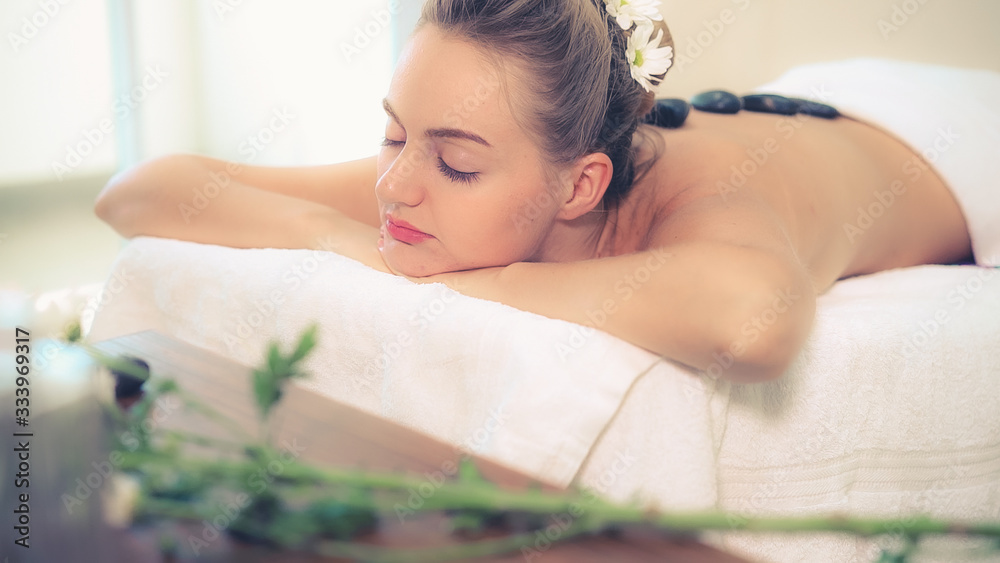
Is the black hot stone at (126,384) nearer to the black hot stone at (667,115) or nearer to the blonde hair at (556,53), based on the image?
the blonde hair at (556,53)

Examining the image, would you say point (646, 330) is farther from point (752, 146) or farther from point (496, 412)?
point (752, 146)

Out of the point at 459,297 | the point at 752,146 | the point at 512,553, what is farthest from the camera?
the point at 752,146

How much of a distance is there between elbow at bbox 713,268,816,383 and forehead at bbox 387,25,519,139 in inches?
13.9

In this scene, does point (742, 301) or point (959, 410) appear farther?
point (959, 410)

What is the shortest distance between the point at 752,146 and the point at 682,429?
0.61 meters

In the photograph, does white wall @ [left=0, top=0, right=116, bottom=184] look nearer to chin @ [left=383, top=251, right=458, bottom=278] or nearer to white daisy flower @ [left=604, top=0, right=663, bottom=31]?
chin @ [left=383, top=251, right=458, bottom=278]

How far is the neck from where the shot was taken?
1.07m

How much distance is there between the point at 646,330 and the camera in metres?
0.73

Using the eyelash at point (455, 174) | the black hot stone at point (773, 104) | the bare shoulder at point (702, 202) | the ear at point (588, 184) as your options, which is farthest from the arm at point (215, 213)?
the black hot stone at point (773, 104)

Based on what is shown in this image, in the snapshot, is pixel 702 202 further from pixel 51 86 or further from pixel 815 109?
pixel 51 86

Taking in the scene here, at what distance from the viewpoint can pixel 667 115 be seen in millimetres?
1276

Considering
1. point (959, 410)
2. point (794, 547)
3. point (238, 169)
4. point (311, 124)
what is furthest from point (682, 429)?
point (311, 124)

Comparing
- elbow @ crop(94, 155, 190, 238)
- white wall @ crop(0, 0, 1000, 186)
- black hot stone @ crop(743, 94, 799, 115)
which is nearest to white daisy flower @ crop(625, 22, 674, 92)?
black hot stone @ crop(743, 94, 799, 115)

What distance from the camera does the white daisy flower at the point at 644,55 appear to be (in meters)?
0.99
